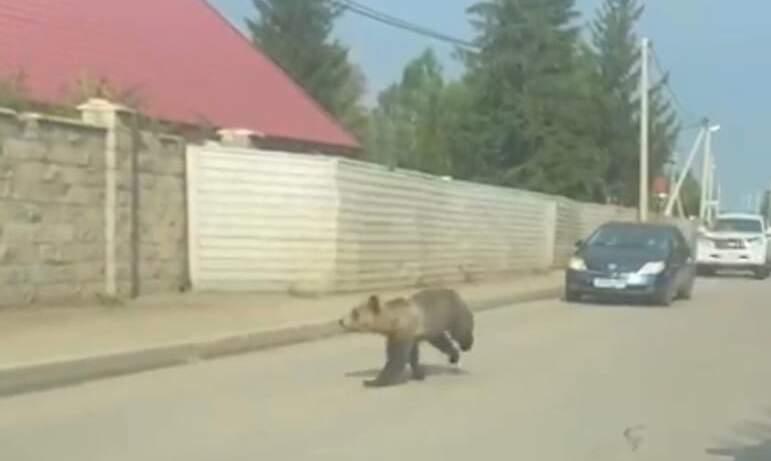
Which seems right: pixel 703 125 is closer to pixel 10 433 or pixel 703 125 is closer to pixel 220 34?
pixel 220 34

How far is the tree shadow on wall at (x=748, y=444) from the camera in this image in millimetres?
10016

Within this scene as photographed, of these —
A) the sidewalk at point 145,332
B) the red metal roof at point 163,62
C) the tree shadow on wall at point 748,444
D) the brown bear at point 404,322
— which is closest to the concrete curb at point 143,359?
the sidewalk at point 145,332

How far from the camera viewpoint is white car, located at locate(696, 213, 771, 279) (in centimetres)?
4262

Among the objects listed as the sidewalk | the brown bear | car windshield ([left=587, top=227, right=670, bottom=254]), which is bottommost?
the sidewalk

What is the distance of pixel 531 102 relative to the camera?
181ft

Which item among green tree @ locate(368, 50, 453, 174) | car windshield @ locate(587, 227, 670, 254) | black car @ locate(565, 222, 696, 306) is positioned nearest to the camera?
black car @ locate(565, 222, 696, 306)

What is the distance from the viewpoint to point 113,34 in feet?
97.1

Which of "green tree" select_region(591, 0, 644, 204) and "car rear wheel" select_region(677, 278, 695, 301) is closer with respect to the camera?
"car rear wheel" select_region(677, 278, 695, 301)

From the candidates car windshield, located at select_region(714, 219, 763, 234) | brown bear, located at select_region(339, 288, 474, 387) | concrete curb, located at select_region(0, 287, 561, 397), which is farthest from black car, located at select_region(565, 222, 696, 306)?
car windshield, located at select_region(714, 219, 763, 234)

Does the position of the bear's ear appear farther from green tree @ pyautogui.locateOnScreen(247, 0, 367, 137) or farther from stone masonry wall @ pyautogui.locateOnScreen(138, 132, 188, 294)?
green tree @ pyautogui.locateOnScreen(247, 0, 367, 137)

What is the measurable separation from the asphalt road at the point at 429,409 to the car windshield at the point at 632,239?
8.91m

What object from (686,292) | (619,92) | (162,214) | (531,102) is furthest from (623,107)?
(162,214)

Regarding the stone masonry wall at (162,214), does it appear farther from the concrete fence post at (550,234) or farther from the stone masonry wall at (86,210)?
the concrete fence post at (550,234)

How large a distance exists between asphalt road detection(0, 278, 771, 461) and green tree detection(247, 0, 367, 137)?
38137 millimetres
